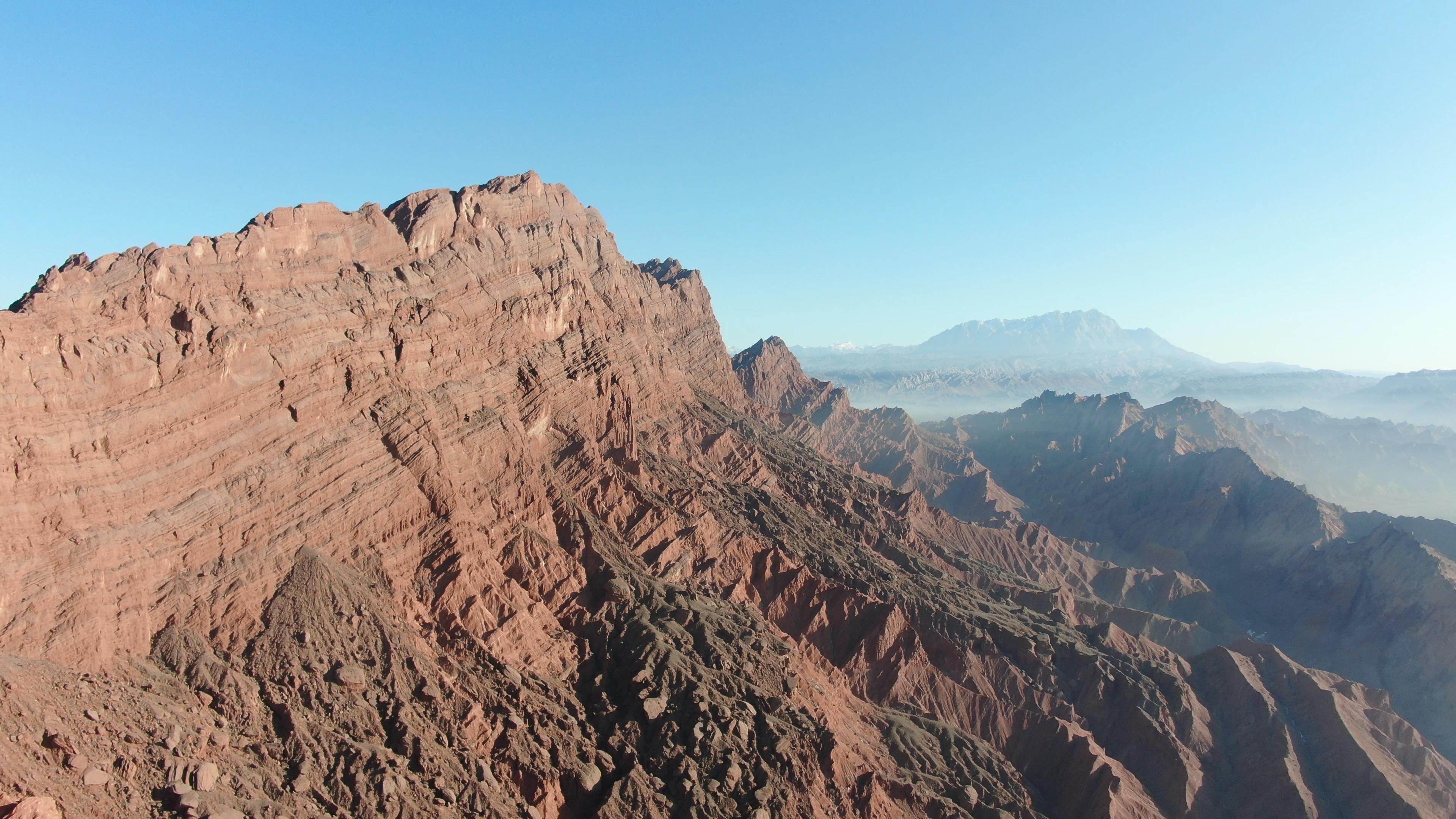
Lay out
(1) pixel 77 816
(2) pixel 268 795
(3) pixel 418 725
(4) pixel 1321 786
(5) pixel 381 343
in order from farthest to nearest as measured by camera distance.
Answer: (4) pixel 1321 786 < (5) pixel 381 343 < (3) pixel 418 725 < (2) pixel 268 795 < (1) pixel 77 816

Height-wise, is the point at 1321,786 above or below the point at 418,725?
below

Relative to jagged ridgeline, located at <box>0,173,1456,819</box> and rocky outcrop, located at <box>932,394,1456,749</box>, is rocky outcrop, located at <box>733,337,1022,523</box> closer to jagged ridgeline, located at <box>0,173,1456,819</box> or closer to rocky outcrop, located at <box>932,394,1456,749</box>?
rocky outcrop, located at <box>932,394,1456,749</box>

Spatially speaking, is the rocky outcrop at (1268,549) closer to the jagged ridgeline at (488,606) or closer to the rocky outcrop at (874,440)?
the jagged ridgeline at (488,606)

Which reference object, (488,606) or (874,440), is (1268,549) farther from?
(488,606)

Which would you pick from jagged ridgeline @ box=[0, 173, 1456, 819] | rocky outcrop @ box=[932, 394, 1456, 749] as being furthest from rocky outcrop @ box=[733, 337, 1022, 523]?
jagged ridgeline @ box=[0, 173, 1456, 819]

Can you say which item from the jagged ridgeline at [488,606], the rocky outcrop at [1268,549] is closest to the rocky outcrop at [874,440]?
the rocky outcrop at [1268,549]

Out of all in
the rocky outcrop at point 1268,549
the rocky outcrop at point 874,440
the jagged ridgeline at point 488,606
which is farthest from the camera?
the rocky outcrop at point 874,440

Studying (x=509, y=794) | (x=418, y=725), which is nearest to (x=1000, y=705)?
(x=509, y=794)

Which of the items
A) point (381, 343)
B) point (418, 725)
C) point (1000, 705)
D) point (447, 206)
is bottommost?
point (1000, 705)

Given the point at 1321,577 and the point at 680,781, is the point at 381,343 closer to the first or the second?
the point at 680,781

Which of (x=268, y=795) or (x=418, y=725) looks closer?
(x=268, y=795)
